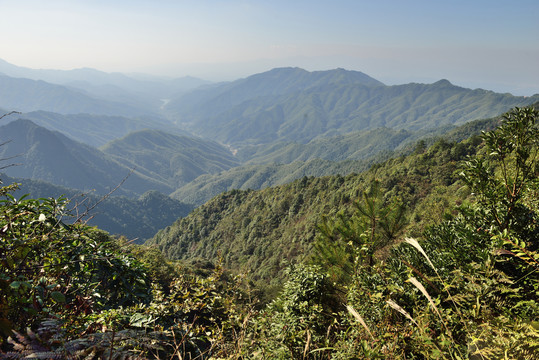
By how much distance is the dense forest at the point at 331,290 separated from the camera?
196 centimetres

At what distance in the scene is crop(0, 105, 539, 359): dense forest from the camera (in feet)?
6.44

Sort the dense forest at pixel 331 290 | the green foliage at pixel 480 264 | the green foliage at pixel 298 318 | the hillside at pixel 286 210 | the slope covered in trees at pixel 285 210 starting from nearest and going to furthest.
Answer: the dense forest at pixel 331 290, the green foliage at pixel 480 264, the green foliage at pixel 298 318, the hillside at pixel 286 210, the slope covered in trees at pixel 285 210

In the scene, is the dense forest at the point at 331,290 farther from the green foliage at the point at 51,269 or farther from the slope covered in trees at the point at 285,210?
the slope covered in trees at the point at 285,210

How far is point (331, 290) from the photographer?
530 centimetres

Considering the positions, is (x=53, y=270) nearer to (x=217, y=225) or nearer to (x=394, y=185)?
(x=394, y=185)

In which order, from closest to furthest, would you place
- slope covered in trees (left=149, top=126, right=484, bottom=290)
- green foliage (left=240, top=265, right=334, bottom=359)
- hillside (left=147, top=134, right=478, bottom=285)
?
green foliage (left=240, top=265, right=334, bottom=359) < hillside (left=147, top=134, right=478, bottom=285) < slope covered in trees (left=149, top=126, right=484, bottom=290)

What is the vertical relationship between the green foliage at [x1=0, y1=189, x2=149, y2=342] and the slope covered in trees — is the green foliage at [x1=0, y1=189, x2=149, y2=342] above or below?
above

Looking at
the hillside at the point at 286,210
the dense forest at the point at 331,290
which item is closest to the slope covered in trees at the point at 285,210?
the hillside at the point at 286,210

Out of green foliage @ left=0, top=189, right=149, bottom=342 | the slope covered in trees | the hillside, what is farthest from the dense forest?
the hillside

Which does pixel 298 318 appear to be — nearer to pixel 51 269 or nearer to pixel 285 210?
pixel 51 269

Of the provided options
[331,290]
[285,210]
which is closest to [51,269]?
[331,290]

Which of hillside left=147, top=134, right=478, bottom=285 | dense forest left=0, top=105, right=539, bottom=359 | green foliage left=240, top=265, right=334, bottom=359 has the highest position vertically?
dense forest left=0, top=105, right=539, bottom=359

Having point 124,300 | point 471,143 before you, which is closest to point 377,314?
point 124,300

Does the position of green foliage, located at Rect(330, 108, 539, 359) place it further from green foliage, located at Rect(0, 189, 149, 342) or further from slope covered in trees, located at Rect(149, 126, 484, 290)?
slope covered in trees, located at Rect(149, 126, 484, 290)
